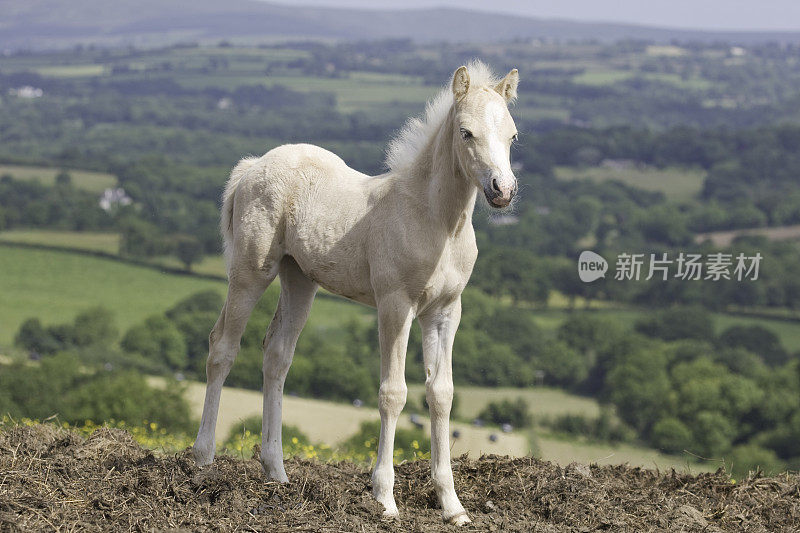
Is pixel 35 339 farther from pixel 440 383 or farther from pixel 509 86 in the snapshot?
pixel 509 86

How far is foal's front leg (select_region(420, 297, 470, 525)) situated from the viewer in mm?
7742

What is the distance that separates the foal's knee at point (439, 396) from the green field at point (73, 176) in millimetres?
107662

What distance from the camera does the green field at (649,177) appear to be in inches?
5089

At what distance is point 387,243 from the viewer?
7672mm

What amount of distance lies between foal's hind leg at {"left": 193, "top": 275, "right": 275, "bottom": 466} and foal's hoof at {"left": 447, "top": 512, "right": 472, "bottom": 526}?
261 cm

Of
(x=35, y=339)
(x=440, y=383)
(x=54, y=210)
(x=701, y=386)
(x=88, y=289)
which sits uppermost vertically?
(x=440, y=383)

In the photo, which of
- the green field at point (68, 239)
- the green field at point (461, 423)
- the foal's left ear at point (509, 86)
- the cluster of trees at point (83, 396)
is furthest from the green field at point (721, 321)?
the foal's left ear at point (509, 86)

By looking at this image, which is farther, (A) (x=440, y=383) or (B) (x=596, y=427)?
(B) (x=596, y=427)

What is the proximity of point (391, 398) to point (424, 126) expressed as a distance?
2.55m

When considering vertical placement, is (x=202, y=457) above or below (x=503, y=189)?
below

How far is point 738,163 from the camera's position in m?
131

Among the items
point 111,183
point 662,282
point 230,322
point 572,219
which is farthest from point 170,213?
point 230,322

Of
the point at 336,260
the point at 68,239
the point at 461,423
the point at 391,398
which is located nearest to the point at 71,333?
the point at 68,239

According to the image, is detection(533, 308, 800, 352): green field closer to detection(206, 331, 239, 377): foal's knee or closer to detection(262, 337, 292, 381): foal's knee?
detection(262, 337, 292, 381): foal's knee
